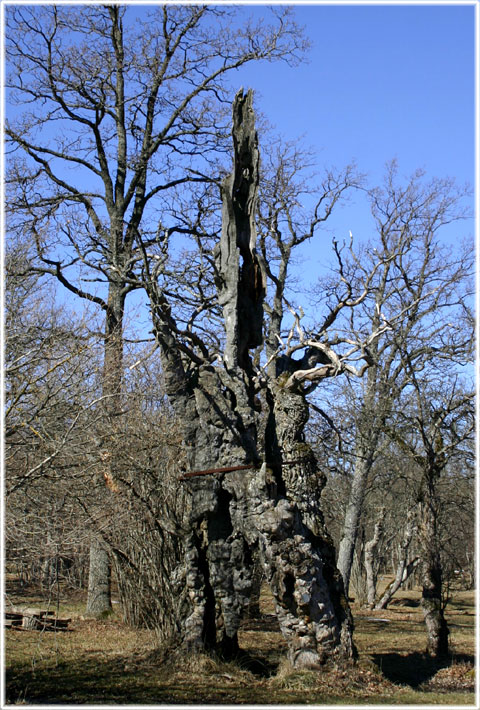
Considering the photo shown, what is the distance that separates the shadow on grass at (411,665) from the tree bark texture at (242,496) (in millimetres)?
2170

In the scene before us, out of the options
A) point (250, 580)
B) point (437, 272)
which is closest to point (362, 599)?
point (437, 272)

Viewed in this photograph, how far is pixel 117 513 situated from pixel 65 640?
2.70 metres

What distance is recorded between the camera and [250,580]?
862 cm

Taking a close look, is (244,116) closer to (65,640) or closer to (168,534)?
(168,534)

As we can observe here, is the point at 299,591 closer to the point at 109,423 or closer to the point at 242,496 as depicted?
the point at 242,496

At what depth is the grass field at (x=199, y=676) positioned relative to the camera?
7.43 m

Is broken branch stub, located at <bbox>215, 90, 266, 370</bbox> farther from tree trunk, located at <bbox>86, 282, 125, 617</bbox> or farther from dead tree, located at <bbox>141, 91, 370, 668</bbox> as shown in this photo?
tree trunk, located at <bbox>86, 282, 125, 617</bbox>

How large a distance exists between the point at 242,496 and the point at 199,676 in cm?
209

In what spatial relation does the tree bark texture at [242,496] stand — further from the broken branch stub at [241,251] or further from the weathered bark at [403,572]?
the weathered bark at [403,572]

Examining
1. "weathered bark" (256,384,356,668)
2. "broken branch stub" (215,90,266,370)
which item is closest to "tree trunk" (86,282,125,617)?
"broken branch stub" (215,90,266,370)

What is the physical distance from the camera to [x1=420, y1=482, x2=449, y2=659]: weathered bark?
1175 centimetres

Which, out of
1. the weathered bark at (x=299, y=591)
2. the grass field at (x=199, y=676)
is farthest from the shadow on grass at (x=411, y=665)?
the weathered bark at (x=299, y=591)

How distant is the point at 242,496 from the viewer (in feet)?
27.9

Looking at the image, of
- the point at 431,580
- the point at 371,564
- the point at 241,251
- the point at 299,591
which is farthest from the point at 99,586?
the point at 371,564
